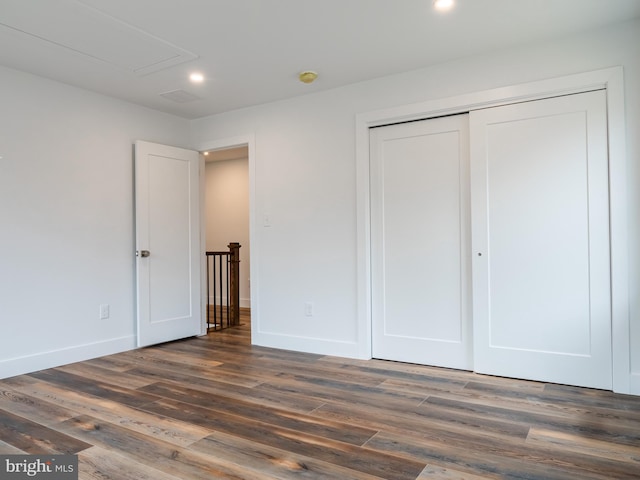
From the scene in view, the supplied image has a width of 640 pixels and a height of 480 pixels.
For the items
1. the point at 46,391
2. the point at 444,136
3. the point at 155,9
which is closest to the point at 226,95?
the point at 155,9

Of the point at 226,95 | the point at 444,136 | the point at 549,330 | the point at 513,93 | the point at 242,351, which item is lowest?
the point at 242,351

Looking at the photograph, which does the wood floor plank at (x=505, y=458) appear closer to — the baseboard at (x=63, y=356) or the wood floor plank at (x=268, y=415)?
the wood floor plank at (x=268, y=415)

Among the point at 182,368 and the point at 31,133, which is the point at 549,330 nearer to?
the point at 182,368

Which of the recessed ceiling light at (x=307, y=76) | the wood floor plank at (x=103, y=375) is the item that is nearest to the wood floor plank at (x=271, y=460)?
the wood floor plank at (x=103, y=375)

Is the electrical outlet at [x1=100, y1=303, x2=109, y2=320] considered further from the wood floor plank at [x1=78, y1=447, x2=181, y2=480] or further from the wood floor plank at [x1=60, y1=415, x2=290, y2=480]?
the wood floor plank at [x1=78, y1=447, x2=181, y2=480]

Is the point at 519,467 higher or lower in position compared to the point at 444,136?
lower

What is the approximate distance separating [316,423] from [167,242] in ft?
9.12

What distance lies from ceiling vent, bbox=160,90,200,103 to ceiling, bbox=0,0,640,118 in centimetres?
16

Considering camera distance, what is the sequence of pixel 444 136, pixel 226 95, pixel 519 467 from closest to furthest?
1. pixel 519 467
2. pixel 444 136
3. pixel 226 95

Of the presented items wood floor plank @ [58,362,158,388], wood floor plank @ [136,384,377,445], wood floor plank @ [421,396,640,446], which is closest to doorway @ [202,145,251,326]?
wood floor plank @ [58,362,158,388]

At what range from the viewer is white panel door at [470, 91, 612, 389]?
288cm

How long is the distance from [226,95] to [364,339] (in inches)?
102

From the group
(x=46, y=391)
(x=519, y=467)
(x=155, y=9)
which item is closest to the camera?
(x=519, y=467)

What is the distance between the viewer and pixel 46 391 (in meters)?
2.96
